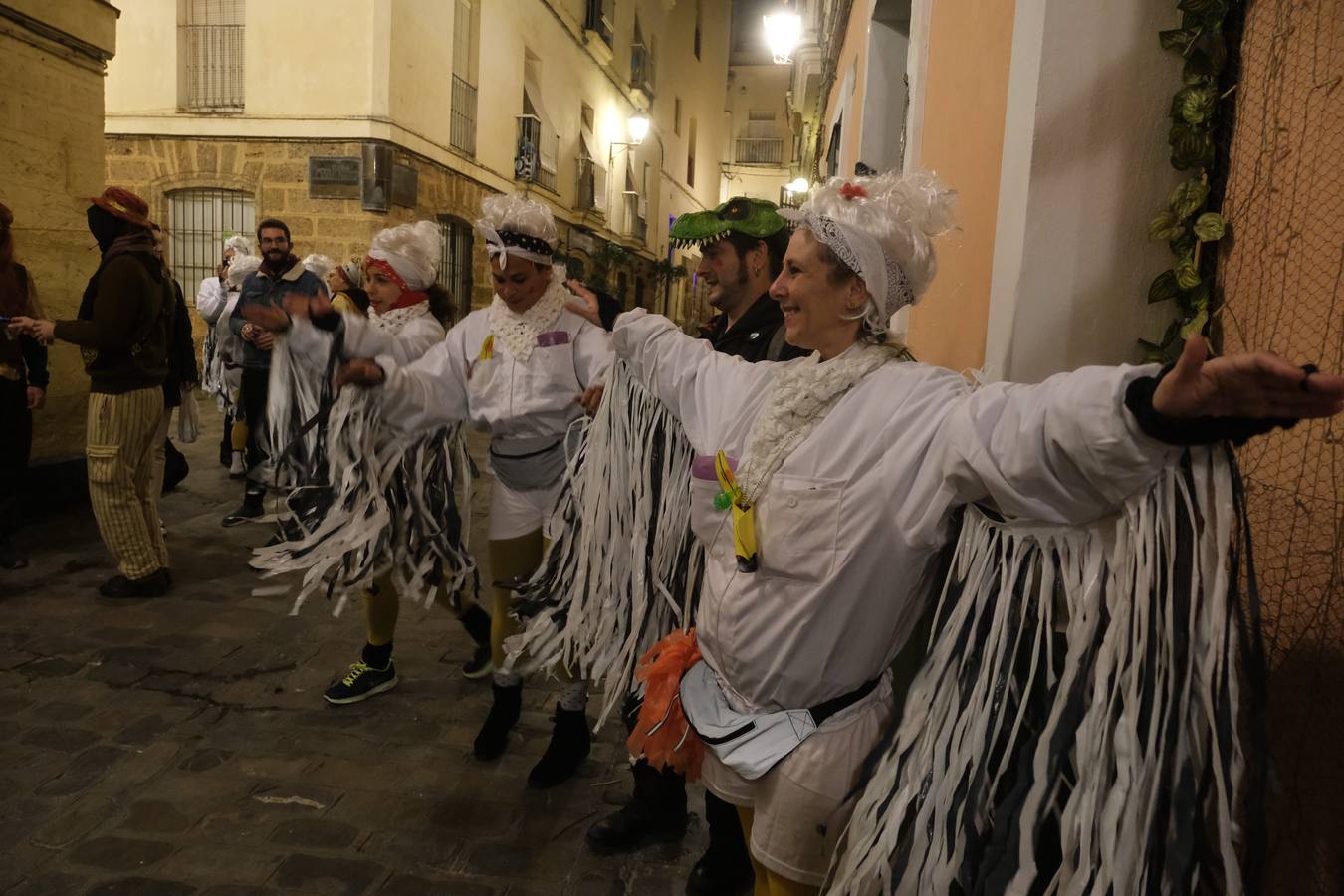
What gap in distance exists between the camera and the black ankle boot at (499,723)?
304 cm

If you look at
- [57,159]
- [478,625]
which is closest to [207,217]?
[57,159]

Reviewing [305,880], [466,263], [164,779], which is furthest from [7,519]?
[466,263]

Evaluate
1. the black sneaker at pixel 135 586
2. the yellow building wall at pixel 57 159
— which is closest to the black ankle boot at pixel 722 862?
the black sneaker at pixel 135 586

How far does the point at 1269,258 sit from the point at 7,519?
5960mm

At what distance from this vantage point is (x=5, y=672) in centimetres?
351

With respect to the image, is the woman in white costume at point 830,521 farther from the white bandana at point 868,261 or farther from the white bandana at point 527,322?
the white bandana at point 527,322

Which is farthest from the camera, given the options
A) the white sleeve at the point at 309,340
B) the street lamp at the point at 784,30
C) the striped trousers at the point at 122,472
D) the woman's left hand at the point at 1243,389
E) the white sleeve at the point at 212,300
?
the street lamp at the point at 784,30

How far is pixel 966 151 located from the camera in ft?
8.49

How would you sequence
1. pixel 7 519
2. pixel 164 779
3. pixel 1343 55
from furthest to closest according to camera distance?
pixel 7 519 → pixel 164 779 → pixel 1343 55

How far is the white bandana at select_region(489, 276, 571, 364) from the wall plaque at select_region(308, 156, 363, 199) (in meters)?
9.45

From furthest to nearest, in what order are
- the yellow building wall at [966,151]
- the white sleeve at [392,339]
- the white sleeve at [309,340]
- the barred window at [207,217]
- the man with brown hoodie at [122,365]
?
the barred window at [207,217], the man with brown hoodie at [122,365], the white sleeve at [392,339], the white sleeve at [309,340], the yellow building wall at [966,151]

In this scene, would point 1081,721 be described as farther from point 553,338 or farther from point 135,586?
point 135,586

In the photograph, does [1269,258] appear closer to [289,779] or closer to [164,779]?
[289,779]

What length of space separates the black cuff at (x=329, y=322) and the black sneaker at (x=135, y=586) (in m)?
2.88
